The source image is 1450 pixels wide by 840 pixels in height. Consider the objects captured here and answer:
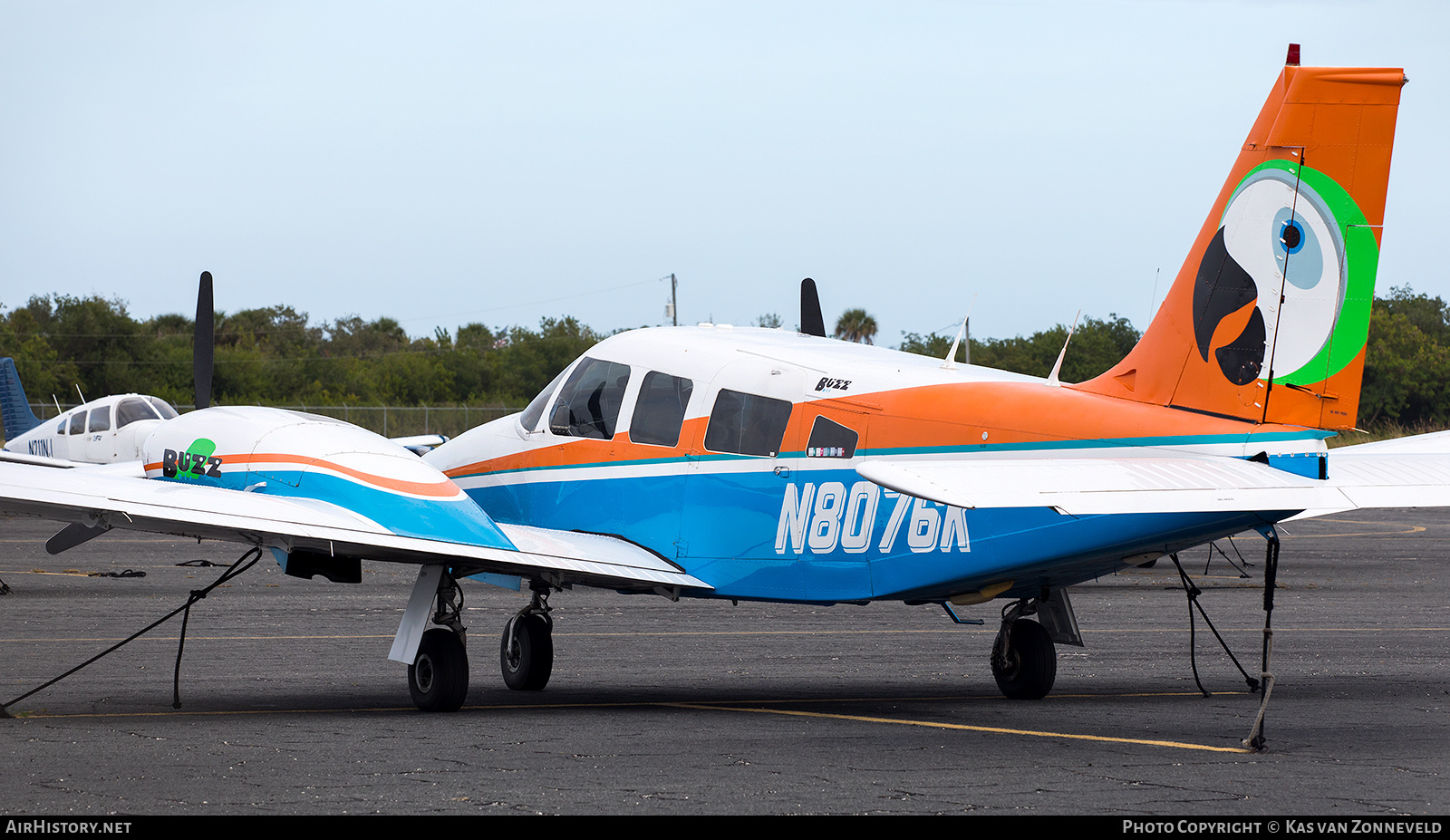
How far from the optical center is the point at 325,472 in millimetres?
12055

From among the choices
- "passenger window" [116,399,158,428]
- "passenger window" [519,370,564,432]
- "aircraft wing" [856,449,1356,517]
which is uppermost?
"aircraft wing" [856,449,1356,517]

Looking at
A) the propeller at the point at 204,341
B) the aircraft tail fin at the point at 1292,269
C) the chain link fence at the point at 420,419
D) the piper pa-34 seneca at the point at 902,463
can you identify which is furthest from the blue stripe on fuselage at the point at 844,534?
the chain link fence at the point at 420,419

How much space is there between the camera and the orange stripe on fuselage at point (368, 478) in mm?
11930

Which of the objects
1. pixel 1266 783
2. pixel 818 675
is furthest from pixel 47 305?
pixel 1266 783

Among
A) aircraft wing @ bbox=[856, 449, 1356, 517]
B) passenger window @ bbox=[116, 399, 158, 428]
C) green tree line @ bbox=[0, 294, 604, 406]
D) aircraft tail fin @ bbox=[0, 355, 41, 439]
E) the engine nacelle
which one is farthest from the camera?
green tree line @ bbox=[0, 294, 604, 406]

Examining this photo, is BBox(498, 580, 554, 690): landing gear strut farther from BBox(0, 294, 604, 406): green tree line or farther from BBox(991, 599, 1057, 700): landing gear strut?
BBox(0, 294, 604, 406): green tree line

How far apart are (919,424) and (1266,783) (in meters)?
3.67

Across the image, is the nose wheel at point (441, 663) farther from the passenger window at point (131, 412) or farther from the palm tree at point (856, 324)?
the palm tree at point (856, 324)

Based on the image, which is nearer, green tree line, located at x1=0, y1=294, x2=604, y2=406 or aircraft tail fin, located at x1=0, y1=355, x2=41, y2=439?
aircraft tail fin, located at x1=0, y1=355, x2=41, y2=439

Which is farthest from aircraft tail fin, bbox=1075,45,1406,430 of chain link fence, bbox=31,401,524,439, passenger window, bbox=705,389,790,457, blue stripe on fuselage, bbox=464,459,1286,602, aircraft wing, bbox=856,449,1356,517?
chain link fence, bbox=31,401,524,439

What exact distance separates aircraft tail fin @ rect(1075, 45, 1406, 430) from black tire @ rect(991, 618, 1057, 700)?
2.92 meters

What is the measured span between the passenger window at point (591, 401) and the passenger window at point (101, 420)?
2325 cm

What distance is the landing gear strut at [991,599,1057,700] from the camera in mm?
12906

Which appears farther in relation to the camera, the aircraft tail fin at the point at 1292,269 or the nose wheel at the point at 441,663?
the nose wheel at the point at 441,663
